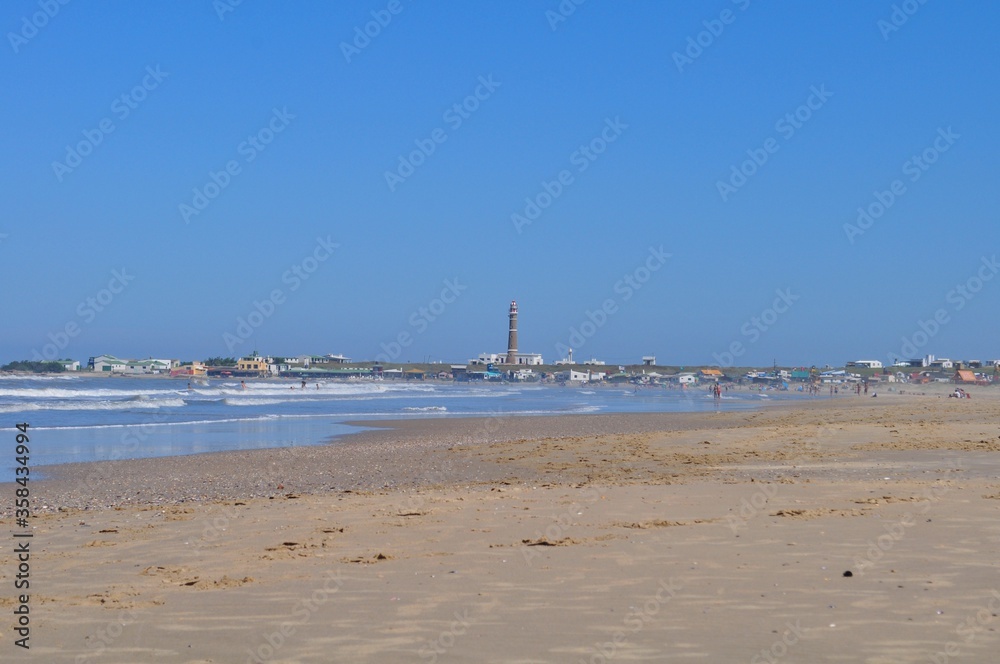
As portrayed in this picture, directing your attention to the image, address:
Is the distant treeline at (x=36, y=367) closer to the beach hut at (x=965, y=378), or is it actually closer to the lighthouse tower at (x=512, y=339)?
the lighthouse tower at (x=512, y=339)

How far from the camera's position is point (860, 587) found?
5.40m

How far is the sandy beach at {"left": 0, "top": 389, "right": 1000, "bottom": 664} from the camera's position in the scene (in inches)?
180

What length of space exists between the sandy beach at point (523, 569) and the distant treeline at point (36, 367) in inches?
5244

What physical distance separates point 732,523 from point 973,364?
147228 mm

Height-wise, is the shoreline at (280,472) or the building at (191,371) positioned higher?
the shoreline at (280,472)

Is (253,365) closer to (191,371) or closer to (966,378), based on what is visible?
(191,371)

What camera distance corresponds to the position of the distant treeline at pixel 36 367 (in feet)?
430

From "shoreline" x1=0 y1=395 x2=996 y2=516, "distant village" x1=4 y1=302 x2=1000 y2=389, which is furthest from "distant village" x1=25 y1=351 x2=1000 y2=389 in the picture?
"shoreline" x1=0 y1=395 x2=996 y2=516

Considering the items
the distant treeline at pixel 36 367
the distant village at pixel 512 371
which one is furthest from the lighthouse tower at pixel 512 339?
the distant treeline at pixel 36 367

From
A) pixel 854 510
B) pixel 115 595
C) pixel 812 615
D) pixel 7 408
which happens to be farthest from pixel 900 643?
pixel 7 408

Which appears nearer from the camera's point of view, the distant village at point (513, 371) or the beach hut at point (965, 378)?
the beach hut at point (965, 378)

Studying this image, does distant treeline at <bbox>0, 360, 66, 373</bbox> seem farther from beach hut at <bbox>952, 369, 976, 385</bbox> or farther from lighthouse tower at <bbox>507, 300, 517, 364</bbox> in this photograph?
beach hut at <bbox>952, 369, 976, 385</bbox>

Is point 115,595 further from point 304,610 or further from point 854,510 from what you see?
point 854,510

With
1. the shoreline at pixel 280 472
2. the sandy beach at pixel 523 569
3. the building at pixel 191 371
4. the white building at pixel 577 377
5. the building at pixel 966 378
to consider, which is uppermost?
the sandy beach at pixel 523 569
